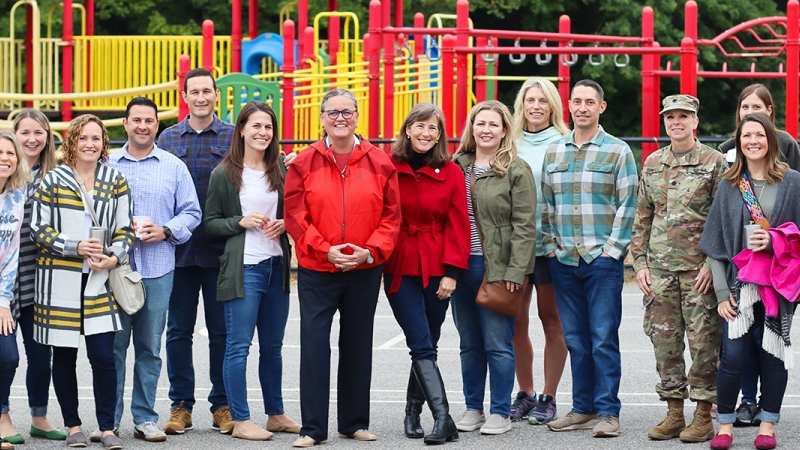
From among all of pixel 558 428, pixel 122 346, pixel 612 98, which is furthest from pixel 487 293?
pixel 612 98

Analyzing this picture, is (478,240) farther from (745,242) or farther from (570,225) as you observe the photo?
(745,242)

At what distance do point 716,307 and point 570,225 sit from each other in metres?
0.92

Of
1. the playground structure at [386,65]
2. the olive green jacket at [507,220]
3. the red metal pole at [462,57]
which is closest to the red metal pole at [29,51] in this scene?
the playground structure at [386,65]

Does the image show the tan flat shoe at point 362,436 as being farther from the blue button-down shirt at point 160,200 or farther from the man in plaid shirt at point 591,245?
the blue button-down shirt at point 160,200

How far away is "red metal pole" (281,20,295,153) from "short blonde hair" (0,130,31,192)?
26.6 ft

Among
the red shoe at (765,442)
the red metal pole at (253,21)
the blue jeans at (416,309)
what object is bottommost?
the red shoe at (765,442)

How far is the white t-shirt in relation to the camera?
743 centimetres

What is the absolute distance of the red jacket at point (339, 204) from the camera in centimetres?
708

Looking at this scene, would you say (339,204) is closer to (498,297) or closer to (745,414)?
(498,297)

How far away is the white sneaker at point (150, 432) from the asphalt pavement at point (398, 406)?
0.05 metres

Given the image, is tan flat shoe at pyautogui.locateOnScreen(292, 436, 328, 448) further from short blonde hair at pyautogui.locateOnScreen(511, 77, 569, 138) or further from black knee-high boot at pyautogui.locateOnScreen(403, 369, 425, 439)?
short blonde hair at pyautogui.locateOnScreen(511, 77, 569, 138)

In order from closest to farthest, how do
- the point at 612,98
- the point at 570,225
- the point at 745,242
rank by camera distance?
the point at 745,242 < the point at 570,225 < the point at 612,98

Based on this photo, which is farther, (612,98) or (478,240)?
(612,98)

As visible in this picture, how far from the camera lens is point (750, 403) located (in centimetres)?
777
